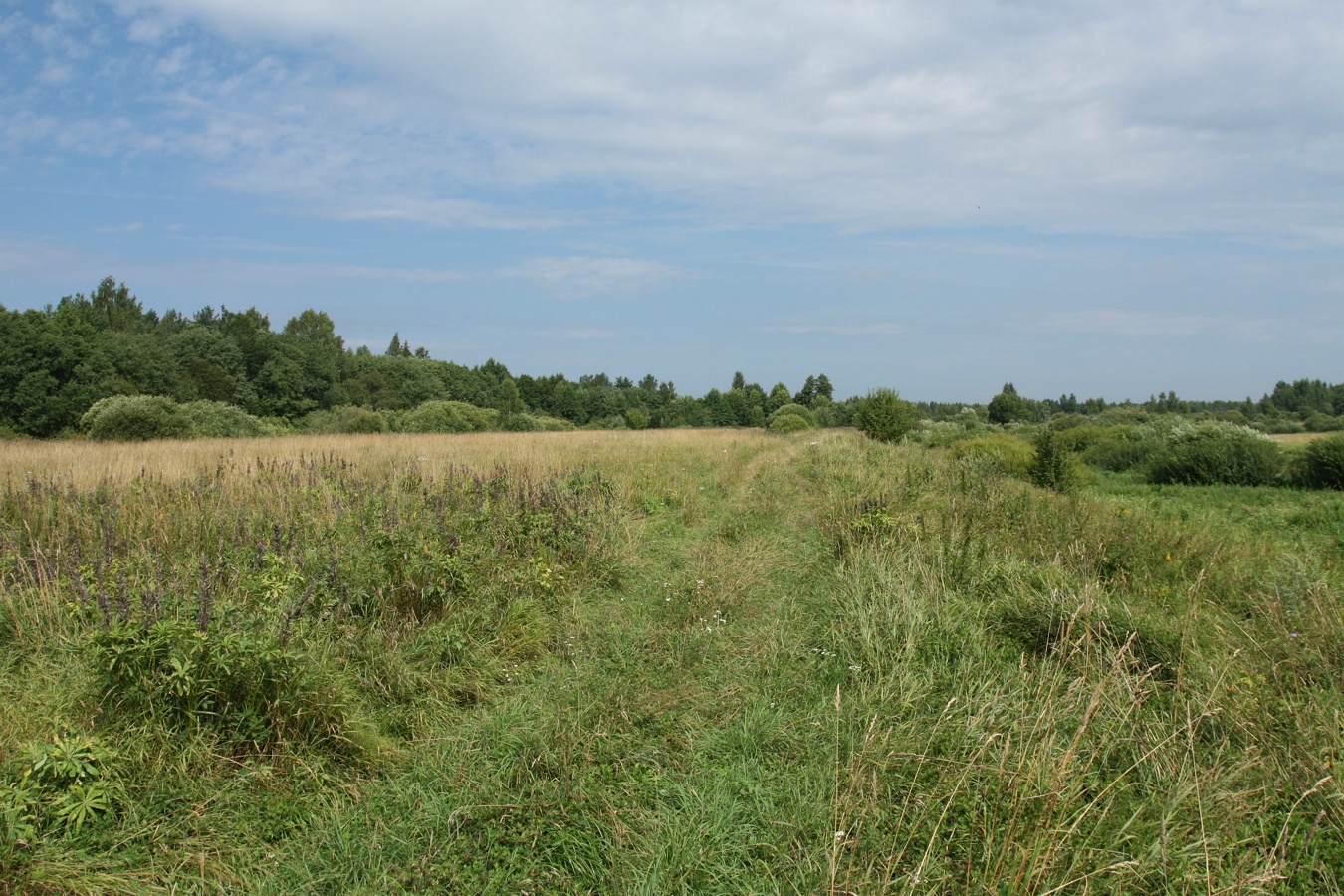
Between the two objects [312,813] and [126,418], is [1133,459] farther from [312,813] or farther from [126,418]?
[126,418]

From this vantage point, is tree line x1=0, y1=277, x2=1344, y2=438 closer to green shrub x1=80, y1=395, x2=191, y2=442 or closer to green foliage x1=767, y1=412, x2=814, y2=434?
green foliage x1=767, y1=412, x2=814, y2=434

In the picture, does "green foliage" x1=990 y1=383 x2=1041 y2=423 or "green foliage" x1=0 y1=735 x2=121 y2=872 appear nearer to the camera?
"green foliage" x1=0 y1=735 x2=121 y2=872

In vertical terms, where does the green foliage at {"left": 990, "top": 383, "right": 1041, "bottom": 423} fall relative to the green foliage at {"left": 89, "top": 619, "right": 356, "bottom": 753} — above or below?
above

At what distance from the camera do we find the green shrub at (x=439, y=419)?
94.0 feet

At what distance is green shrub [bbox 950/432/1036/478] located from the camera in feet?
47.0

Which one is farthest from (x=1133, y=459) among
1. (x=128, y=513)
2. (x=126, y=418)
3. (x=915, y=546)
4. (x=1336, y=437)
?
(x=126, y=418)

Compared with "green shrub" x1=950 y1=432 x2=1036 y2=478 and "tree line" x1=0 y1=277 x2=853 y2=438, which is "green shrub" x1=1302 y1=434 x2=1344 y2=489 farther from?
"tree line" x1=0 y1=277 x2=853 y2=438

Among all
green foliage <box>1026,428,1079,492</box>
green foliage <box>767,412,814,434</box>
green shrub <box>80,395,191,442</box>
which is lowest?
green foliage <box>1026,428,1079,492</box>

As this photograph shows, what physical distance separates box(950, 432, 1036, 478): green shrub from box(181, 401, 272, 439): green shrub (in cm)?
1955

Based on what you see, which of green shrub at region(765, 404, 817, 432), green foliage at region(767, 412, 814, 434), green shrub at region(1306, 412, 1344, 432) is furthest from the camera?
green shrub at region(765, 404, 817, 432)

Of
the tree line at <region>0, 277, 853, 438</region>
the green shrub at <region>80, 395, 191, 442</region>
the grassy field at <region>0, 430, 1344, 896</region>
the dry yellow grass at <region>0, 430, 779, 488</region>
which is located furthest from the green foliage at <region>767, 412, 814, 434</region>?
the grassy field at <region>0, 430, 1344, 896</region>

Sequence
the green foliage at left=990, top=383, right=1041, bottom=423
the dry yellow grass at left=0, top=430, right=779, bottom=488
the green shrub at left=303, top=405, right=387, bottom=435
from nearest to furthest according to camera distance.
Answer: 1. the dry yellow grass at left=0, top=430, right=779, bottom=488
2. the green shrub at left=303, top=405, right=387, bottom=435
3. the green foliage at left=990, top=383, right=1041, bottom=423

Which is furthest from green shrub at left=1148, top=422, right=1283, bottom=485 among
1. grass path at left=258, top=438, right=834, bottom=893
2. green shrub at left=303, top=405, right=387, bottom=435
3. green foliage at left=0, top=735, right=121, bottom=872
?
green shrub at left=303, top=405, right=387, bottom=435

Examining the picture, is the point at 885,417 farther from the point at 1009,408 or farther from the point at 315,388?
the point at 315,388
